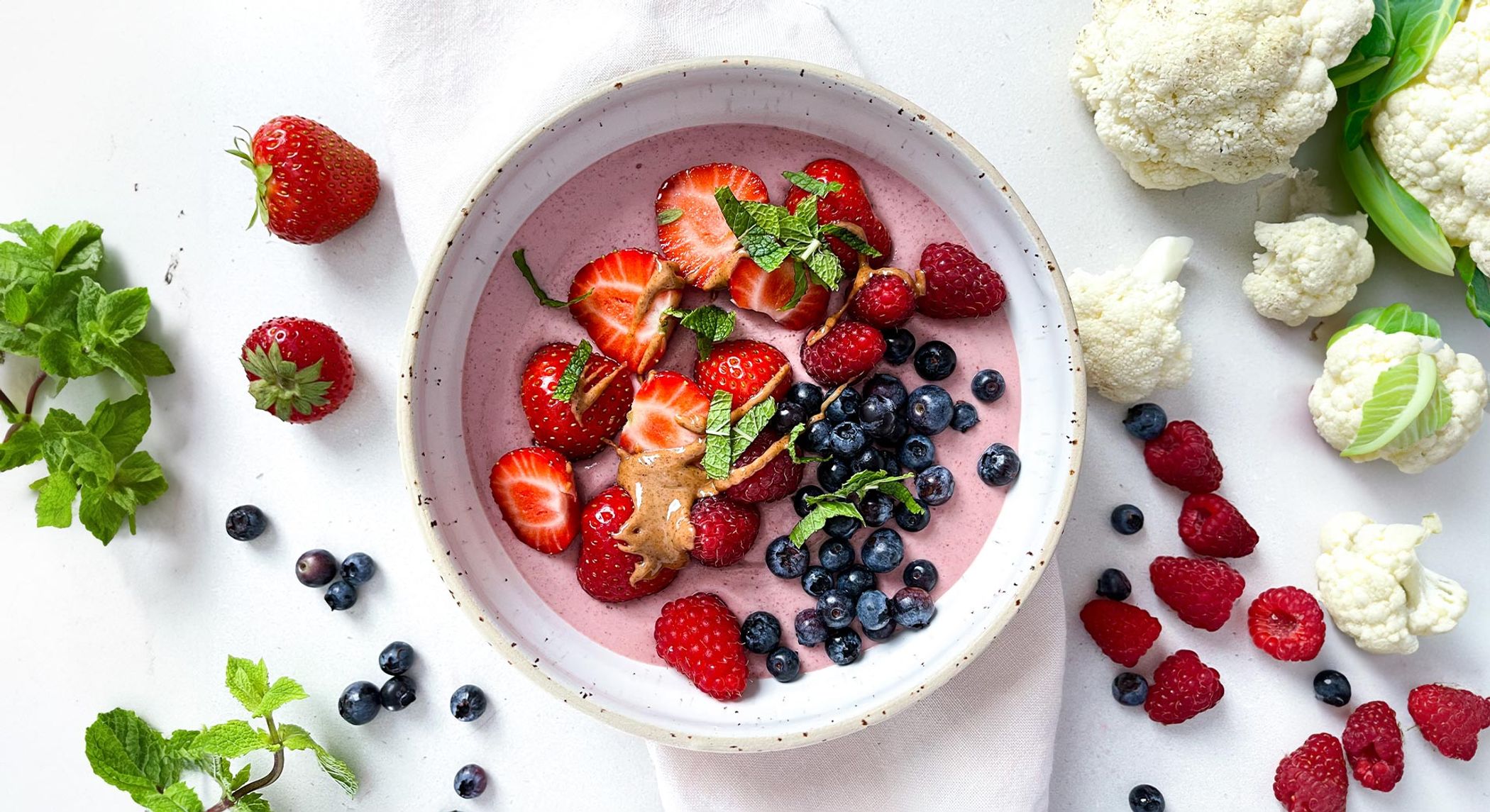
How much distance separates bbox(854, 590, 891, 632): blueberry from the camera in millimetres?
1444

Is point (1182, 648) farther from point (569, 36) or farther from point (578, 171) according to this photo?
point (569, 36)

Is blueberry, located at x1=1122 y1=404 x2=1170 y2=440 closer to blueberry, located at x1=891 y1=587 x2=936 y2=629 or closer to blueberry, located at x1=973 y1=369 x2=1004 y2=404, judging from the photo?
blueberry, located at x1=973 y1=369 x2=1004 y2=404

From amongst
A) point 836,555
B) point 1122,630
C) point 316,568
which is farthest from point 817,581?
point 316,568

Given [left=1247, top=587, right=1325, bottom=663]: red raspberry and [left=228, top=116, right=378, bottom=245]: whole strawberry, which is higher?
[left=228, top=116, right=378, bottom=245]: whole strawberry

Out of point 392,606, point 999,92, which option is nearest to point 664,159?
point 999,92

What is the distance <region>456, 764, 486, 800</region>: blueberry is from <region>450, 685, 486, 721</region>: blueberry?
0.31ft

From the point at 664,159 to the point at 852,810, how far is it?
3.82ft

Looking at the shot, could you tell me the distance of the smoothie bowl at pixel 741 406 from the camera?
4.60 ft

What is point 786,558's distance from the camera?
1.45 meters

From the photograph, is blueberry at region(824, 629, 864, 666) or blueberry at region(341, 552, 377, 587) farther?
blueberry at region(341, 552, 377, 587)

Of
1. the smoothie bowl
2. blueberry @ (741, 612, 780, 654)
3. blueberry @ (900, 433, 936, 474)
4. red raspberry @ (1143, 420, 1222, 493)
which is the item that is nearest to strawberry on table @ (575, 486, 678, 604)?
the smoothie bowl

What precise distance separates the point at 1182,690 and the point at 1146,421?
1.58ft

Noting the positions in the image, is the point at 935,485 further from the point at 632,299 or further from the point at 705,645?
the point at 632,299

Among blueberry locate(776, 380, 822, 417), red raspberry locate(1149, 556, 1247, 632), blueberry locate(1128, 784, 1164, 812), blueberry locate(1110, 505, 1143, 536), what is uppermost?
blueberry locate(776, 380, 822, 417)
